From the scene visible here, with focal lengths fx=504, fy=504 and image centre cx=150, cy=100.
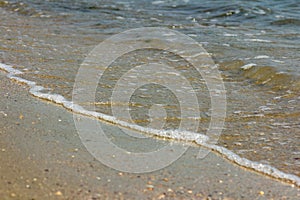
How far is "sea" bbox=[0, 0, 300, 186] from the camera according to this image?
3346mm

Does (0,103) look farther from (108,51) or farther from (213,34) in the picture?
(213,34)

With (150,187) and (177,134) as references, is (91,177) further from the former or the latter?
(177,134)

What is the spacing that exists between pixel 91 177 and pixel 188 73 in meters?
2.57

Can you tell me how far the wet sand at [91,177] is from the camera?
2436 mm

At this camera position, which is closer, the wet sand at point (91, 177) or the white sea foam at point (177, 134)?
the wet sand at point (91, 177)

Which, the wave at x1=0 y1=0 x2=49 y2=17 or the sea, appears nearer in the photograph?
the sea

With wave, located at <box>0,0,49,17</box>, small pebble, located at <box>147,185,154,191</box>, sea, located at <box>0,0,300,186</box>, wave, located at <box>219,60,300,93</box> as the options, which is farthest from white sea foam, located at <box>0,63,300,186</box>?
wave, located at <box>0,0,49,17</box>

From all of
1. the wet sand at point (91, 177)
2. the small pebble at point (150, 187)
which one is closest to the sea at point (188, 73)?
the wet sand at point (91, 177)

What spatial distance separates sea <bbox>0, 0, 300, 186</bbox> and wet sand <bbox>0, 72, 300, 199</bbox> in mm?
189

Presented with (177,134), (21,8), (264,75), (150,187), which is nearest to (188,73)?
(264,75)

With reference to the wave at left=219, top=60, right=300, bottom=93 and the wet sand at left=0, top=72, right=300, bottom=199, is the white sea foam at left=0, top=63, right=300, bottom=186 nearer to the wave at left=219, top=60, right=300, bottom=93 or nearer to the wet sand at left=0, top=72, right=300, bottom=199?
the wet sand at left=0, top=72, right=300, bottom=199

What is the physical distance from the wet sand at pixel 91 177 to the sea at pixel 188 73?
0.19 m

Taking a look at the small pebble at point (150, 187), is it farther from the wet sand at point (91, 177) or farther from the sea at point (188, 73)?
the sea at point (188, 73)

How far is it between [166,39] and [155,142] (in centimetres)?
359
